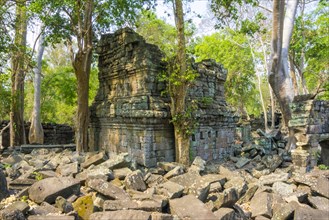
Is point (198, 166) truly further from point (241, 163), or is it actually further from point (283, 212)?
point (283, 212)

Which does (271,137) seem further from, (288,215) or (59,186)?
(59,186)

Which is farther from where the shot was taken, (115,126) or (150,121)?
(115,126)

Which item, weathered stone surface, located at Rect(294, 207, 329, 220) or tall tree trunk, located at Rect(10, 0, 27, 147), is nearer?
weathered stone surface, located at Rect(294, 207, 329, 220)

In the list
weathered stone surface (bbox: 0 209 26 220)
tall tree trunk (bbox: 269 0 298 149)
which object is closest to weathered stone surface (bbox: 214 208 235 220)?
weathered stone surface (bbox: 0 209 26 220)

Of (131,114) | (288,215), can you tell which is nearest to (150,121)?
(131,114)

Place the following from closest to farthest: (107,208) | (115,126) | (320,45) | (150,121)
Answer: (107,208) < (150,121) < (115,126) < (320,45)

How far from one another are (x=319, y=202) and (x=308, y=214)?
2.78 ft

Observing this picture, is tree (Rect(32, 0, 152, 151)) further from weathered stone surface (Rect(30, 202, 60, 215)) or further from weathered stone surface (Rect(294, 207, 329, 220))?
weathered stone surface (Rect(294, 207, 329, 220))

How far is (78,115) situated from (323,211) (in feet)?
22.3

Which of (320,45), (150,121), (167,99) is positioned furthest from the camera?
(320,45)

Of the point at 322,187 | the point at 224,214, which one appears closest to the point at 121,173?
the point at 224,214

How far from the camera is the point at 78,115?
327 inches

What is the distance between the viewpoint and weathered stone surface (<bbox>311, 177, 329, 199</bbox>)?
15.7ft

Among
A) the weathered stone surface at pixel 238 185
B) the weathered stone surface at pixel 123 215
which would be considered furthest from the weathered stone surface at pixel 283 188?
the weathered stone surface at pixel 123 215
